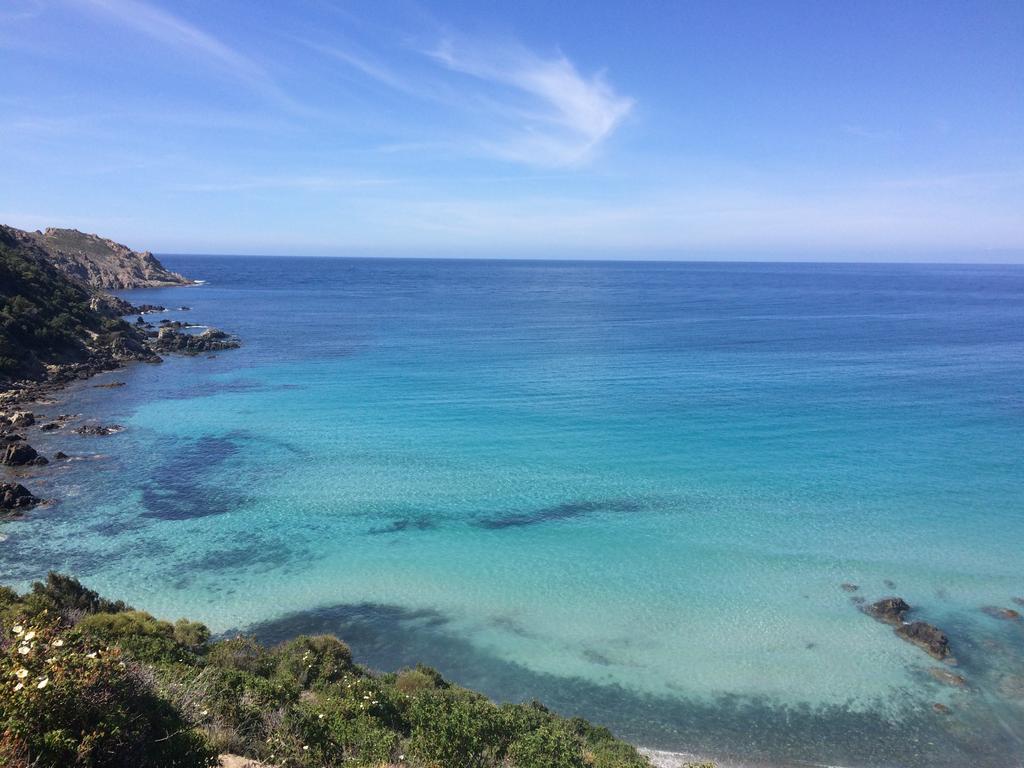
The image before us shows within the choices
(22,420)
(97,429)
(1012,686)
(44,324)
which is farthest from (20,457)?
(1012,686)

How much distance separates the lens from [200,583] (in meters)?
25.2

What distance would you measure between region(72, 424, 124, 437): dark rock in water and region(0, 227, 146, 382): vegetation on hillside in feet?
52.9

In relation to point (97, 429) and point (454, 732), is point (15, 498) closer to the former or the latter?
point (97, 429)

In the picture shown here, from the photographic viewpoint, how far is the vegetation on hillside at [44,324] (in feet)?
182

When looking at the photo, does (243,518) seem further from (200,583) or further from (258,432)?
(258,432)

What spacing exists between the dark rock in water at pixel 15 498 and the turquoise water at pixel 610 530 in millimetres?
1211

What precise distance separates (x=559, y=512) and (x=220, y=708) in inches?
824

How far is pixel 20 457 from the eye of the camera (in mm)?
35906

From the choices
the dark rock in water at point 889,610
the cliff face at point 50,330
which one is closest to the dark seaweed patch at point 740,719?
the dark rock in water at point 889,610

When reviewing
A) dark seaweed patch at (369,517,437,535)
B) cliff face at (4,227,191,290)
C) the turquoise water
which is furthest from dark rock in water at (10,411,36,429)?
cliff face at (4,227,191,290)

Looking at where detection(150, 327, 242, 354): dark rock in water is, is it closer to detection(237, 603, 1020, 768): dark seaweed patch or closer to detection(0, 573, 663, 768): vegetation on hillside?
detection(0, 573, 663, 768): vegetation on hillside

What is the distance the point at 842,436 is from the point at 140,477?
4397 cm

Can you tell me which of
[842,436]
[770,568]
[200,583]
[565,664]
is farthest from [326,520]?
[842,436]

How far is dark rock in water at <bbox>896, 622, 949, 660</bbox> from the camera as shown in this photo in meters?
21.4
